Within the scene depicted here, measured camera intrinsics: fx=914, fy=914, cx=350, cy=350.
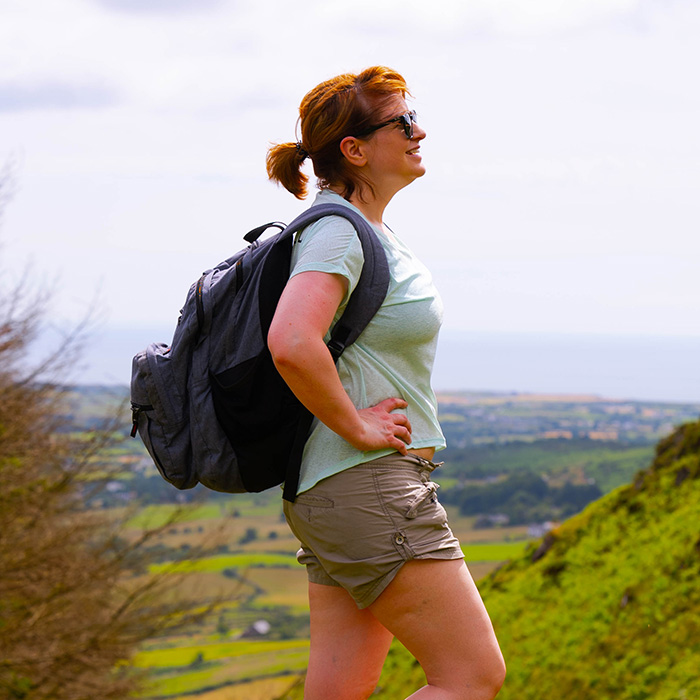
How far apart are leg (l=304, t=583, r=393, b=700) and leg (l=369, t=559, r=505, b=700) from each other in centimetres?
24

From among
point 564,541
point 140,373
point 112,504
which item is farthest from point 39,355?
point 140,373

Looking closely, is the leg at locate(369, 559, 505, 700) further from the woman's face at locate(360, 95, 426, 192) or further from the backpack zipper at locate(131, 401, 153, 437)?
the woman's face at locate(360, 95, 426, 192)

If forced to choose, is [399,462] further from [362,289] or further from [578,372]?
[578,372]

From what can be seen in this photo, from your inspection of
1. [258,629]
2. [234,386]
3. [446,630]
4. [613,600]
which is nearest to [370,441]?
[234,386]

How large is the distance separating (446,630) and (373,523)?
0.32m

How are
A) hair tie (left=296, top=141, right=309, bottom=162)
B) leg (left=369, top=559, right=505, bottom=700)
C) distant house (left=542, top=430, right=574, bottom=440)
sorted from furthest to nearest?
distant house (left=542, top=430, right=574, bottom=440), hair tie (left=296, top=141, right=309, bottom=162), leg (left=369, top=559, right=505, bottom=700)

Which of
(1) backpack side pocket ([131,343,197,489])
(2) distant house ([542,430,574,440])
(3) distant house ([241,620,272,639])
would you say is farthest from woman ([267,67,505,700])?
(2) distant house ([542,430,574,440])

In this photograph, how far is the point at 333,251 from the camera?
2223 millimetres

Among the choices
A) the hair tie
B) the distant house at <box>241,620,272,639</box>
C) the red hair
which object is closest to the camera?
the red hair

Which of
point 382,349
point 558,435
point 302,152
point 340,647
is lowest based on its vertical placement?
point 558,435

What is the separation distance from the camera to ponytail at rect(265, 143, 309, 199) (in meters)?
2.60

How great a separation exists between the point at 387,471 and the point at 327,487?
0.16m

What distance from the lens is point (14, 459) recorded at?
46.3ft

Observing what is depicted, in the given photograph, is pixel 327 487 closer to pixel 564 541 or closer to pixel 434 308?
pixel 434 308
